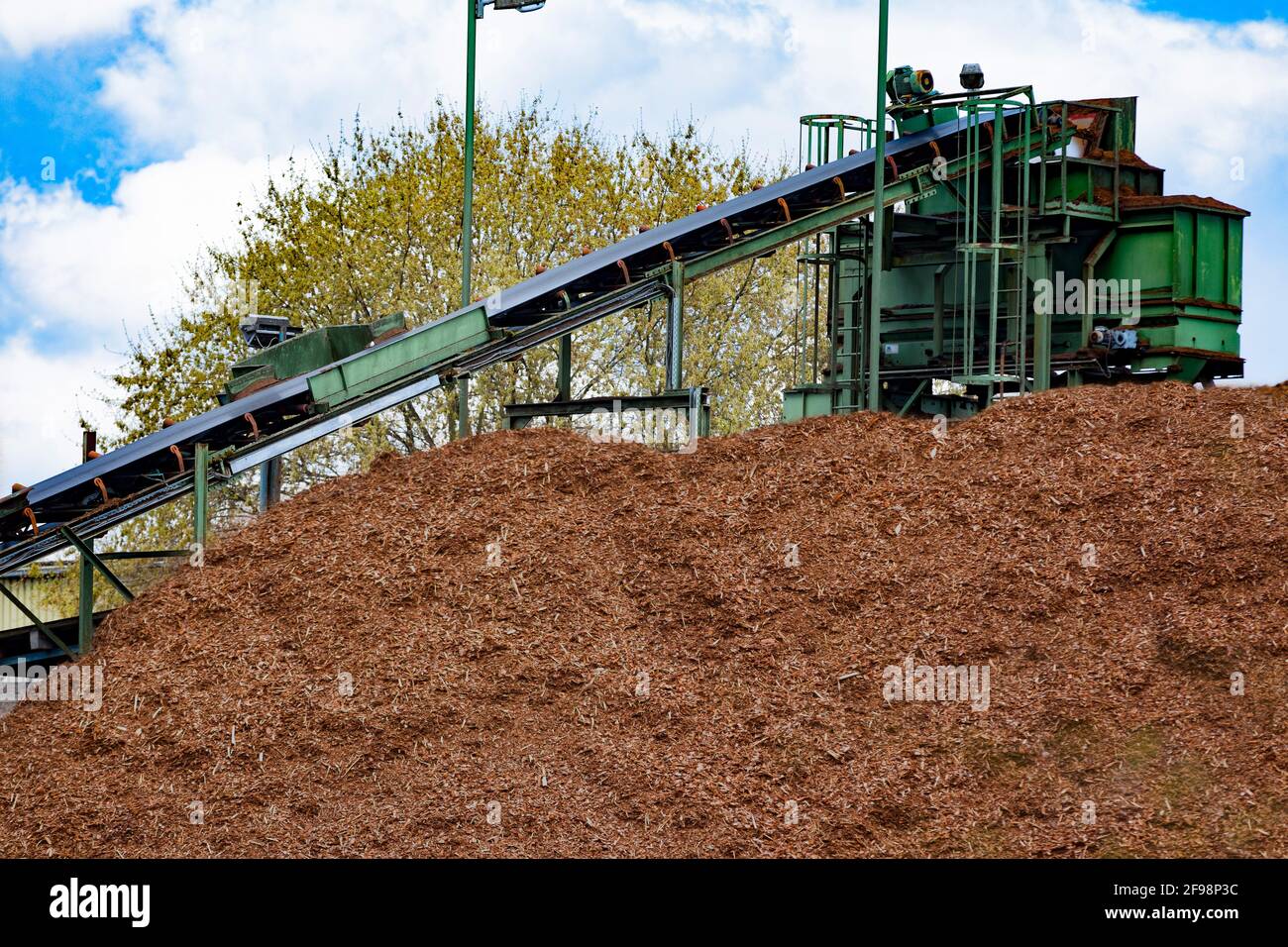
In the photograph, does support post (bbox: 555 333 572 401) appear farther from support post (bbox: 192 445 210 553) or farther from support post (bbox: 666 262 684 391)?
support post (bbox: 192 445 210 553)

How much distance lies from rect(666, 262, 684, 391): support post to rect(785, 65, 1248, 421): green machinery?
2094mm

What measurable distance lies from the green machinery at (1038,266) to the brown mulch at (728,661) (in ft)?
13.3

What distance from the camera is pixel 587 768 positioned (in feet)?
34.8

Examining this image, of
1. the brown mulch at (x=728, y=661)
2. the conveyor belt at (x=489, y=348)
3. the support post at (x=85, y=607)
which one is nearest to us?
the brown mulch at (x=728, y=661)

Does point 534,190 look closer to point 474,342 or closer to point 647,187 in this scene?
point 647,187

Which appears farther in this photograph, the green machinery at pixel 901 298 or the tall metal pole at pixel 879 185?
the tall metal pole at pixel 879 185

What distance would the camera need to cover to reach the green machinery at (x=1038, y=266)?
61.7ft

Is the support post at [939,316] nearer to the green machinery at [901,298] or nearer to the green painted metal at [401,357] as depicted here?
the green machinery at [901,298]

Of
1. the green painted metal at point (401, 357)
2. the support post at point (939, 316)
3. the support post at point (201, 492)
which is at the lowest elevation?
the support post at point (201, 492)

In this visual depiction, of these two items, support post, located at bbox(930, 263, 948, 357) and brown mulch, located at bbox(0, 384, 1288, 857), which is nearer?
brown mulch, located at bbox(0, 384, 1288, 857)

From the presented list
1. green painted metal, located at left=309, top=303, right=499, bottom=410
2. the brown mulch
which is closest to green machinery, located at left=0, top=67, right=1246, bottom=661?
green painted metal, located at left=309, top=303, right=499, bottom=410

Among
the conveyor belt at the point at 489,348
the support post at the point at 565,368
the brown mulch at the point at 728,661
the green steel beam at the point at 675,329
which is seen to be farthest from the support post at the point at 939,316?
the support post at the point at 565,368

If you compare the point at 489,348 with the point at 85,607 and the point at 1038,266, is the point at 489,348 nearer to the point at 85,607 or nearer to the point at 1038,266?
the point at 85,607

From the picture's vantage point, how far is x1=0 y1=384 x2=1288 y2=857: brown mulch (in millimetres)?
10062
